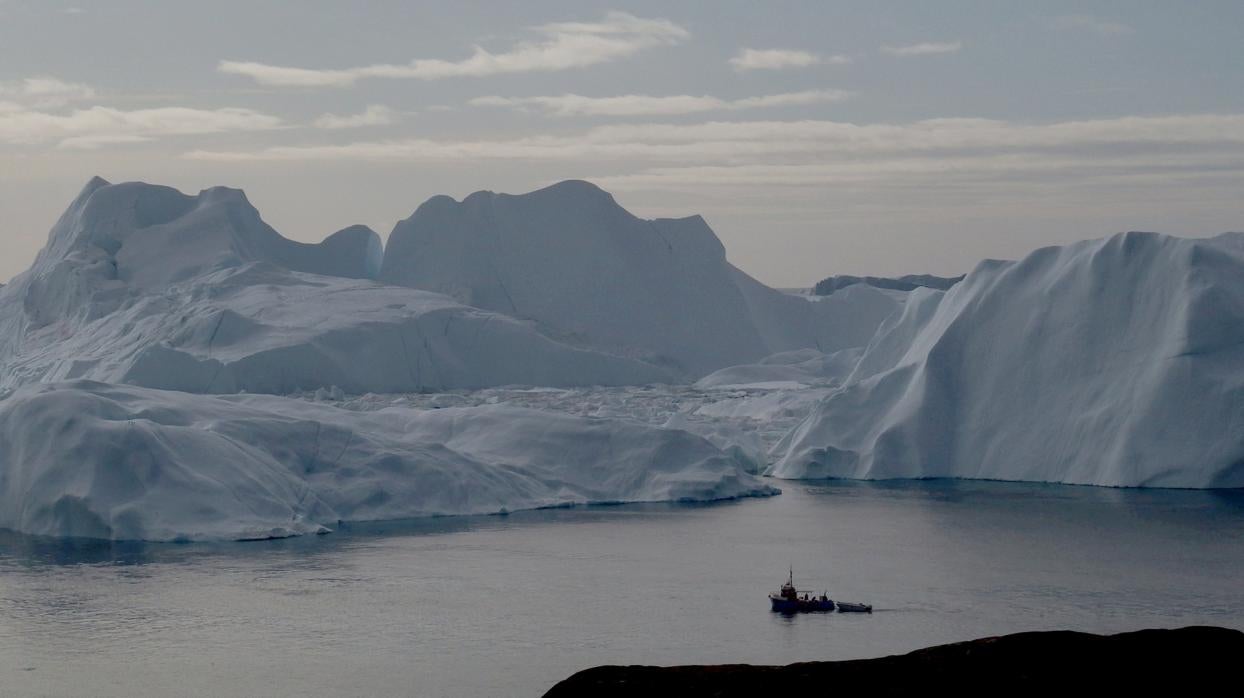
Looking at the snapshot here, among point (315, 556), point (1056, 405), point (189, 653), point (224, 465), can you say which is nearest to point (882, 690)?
point (189, 653)

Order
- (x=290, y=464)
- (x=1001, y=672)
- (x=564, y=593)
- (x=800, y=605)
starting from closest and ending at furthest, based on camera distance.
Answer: (x=1001, y=672) < (x=800, y=605) < (x=564, y=593) < (x=290, y=464)

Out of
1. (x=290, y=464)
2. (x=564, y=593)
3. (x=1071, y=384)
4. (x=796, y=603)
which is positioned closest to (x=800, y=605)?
(x=796, y=603)

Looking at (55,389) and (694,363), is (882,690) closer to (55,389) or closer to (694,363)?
(55,389)

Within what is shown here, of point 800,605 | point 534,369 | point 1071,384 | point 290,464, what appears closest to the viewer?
point 800,605

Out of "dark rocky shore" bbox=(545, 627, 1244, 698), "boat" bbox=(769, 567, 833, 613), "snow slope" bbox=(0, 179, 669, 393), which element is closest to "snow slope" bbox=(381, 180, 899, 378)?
"snow slope" bbox=(0, 179, 669, 393)

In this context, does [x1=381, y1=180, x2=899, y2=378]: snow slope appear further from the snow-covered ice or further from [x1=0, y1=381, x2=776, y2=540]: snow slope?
[x1=0, y1=381, x2=776, y2=540]: snow slope

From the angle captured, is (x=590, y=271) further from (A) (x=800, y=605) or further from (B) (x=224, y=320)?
(A) (x=800, y=605)

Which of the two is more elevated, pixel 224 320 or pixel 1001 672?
pixel 224 320

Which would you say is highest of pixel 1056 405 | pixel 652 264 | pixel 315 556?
pixel 652 264
